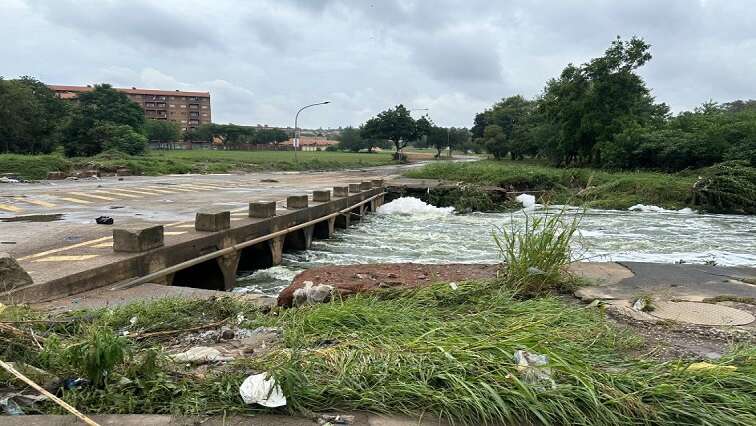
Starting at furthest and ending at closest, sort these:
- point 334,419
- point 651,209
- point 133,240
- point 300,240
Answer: point 651,209, point 300,240, point 133,240, point 334,419

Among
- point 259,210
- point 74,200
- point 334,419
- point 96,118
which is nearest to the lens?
point 334,419

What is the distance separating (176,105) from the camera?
142 metres

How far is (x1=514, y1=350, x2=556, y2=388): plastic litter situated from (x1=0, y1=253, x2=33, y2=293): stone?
563cm

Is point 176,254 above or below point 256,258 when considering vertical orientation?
above

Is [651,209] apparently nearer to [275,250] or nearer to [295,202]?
[295,202]

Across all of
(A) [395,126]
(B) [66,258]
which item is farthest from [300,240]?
(A) [395,126]

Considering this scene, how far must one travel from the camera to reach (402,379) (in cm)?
318

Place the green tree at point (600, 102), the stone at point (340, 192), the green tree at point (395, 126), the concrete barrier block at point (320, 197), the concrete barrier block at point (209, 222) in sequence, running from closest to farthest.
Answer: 1. the concrete barrier block at point (209, 222)
2. the concrete barrier block at point (320, 197)
3. the stone at point (340, 192)
4. the green tree at point (600, 102)
5. the green tree at point (395, 126)

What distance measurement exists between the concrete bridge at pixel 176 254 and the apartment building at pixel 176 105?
126146 millimetres

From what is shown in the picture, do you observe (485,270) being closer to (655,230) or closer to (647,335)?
(647,335)

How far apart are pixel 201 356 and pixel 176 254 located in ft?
17.6

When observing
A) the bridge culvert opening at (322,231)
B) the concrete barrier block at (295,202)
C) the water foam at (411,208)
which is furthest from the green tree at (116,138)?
the concrete barrier block at (295,202)

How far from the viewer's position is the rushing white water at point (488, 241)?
13.0 metres

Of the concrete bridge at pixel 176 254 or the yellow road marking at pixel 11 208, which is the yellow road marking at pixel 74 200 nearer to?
the yellow road marking at pixel 11 208
